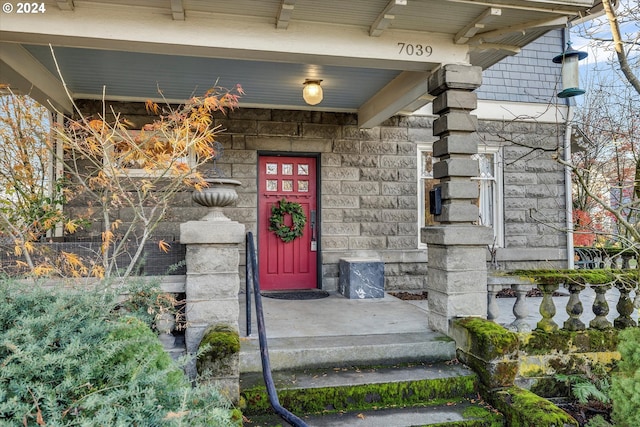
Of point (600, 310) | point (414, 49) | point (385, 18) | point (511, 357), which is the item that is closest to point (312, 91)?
point (414, 49)

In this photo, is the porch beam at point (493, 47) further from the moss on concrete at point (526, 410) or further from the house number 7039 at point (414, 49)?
the moss on concrete at point (526, 410)

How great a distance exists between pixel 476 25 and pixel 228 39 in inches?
92.7

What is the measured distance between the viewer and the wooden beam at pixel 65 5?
3467 mm

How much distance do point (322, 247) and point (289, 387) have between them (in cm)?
361

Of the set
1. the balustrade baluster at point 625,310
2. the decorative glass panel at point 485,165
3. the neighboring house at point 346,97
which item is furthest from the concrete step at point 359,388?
the decorative glass panel at point 485,165

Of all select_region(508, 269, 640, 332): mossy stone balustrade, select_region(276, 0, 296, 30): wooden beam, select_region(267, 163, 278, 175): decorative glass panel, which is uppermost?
select_region(276, 0, 296, 30): wooden beam

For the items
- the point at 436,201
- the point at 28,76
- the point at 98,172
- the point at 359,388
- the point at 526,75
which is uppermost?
the point at 526,75

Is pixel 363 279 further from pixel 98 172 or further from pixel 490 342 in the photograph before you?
pixel 98 172

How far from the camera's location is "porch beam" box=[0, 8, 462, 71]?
3.60 metres

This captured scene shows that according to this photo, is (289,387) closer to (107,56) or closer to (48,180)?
(107,56)

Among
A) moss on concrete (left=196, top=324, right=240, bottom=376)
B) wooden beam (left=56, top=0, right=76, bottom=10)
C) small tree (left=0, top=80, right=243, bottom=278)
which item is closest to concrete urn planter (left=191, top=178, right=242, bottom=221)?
small tree (left=0, top=80, right=243, bottom=278)

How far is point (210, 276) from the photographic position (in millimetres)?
3562

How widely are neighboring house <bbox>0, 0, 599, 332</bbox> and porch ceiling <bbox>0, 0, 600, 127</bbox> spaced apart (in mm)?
17

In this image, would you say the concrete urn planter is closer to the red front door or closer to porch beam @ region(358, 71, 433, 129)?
porch beam @ region(358, 71, 433, 129)
